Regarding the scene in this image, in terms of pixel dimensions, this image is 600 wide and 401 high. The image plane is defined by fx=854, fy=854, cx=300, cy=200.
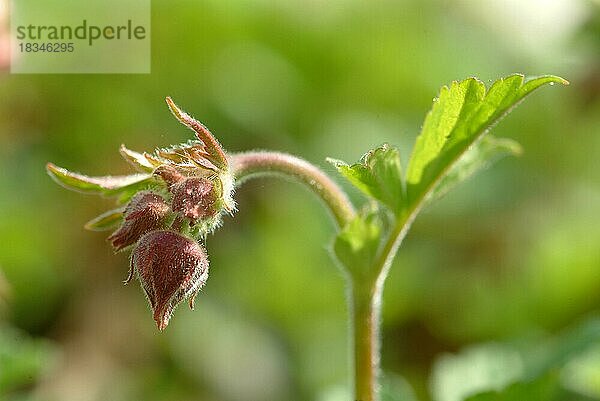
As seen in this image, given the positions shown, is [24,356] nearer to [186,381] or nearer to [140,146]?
[186,381]

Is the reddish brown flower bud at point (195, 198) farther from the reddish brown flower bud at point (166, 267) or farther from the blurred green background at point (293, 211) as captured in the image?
the blurred green background at point (293, 211)

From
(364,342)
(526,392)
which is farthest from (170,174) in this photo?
(526,392)

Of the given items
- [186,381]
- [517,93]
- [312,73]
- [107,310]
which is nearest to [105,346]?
[107,310]

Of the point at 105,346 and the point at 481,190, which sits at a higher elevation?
the point at 481,190

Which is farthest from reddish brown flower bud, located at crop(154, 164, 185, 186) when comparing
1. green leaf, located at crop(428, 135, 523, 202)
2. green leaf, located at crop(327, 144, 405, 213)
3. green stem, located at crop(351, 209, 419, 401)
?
green leaf, located at crop(428, 135, 523, 202)

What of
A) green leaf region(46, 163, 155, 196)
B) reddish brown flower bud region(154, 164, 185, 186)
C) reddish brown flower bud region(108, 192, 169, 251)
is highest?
green leaf region(46, 163, 155, 196)

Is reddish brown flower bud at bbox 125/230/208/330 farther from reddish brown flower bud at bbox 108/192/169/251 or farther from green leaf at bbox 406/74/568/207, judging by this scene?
green leaf at bbox 406/74/568/207
